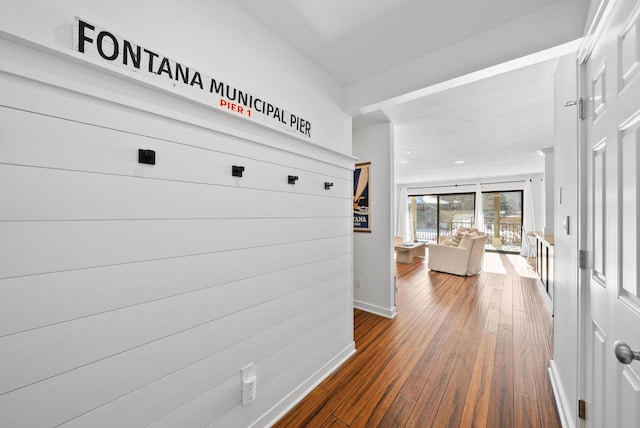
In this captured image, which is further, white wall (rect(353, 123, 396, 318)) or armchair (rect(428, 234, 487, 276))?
armchair (rect(428, 234, 487, 276))

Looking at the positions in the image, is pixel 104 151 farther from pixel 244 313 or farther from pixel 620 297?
pixel 620 297

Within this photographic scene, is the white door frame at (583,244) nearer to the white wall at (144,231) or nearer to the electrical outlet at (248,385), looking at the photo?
the white wall at (144,231)

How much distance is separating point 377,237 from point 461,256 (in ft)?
9.95

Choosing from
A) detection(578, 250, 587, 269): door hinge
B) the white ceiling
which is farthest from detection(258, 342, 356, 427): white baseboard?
the white ceiling

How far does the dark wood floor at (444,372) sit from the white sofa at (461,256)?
1500mm

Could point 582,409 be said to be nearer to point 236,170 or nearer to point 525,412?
point 525,412

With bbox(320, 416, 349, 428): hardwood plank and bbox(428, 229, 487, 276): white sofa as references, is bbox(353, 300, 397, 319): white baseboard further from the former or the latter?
bbox(428, 229, 487, 276): white sofa

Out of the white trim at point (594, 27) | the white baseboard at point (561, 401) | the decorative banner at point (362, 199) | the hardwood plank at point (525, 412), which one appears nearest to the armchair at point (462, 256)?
the decorative banner at point (362, 199)

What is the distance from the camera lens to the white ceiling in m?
1.42

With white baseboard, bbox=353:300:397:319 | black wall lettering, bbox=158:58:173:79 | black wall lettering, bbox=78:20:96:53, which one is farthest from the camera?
white baseboard, bbox=353:300:397:319

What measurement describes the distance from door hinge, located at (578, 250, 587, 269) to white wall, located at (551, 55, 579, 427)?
0.23 ft

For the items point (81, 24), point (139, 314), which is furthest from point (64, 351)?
point (81, 24)

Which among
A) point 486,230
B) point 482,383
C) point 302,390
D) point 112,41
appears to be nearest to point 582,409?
point 482,383

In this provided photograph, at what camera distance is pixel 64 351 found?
854mm
